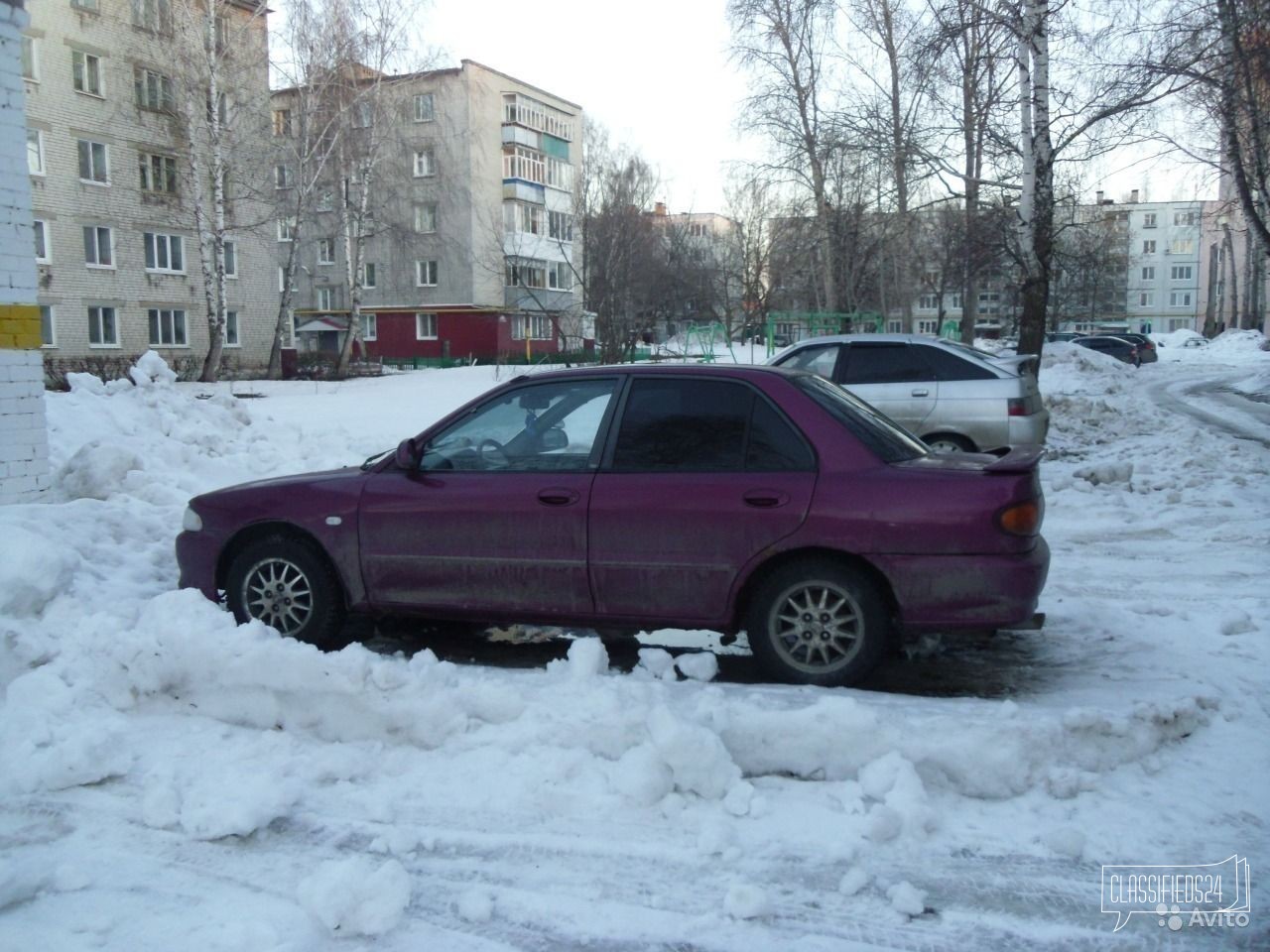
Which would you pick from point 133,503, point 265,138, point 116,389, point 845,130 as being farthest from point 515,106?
point 133,503

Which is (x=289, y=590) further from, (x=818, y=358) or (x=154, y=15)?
(x=154, y=15)

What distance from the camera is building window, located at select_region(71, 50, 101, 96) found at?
32125 mm

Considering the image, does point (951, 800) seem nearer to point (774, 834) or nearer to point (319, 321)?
point (774, 834)

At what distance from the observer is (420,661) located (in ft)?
15.2

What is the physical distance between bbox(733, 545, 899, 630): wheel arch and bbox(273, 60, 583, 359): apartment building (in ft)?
143

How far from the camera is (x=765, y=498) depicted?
4824 mm

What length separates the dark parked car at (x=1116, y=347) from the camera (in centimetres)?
4209

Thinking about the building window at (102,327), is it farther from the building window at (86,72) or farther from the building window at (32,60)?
the building window at (32,60)

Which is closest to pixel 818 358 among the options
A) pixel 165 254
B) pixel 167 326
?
pixel 167 326

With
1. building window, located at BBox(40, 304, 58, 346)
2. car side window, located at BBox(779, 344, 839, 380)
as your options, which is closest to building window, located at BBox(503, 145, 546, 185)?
building window, located at BBox(40, 304, 58, 346)

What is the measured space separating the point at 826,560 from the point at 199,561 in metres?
3.40

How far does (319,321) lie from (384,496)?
45.4 meters

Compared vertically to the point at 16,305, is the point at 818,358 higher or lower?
lower

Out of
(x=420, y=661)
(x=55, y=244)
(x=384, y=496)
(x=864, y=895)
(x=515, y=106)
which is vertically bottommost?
(x=864, y=895)
